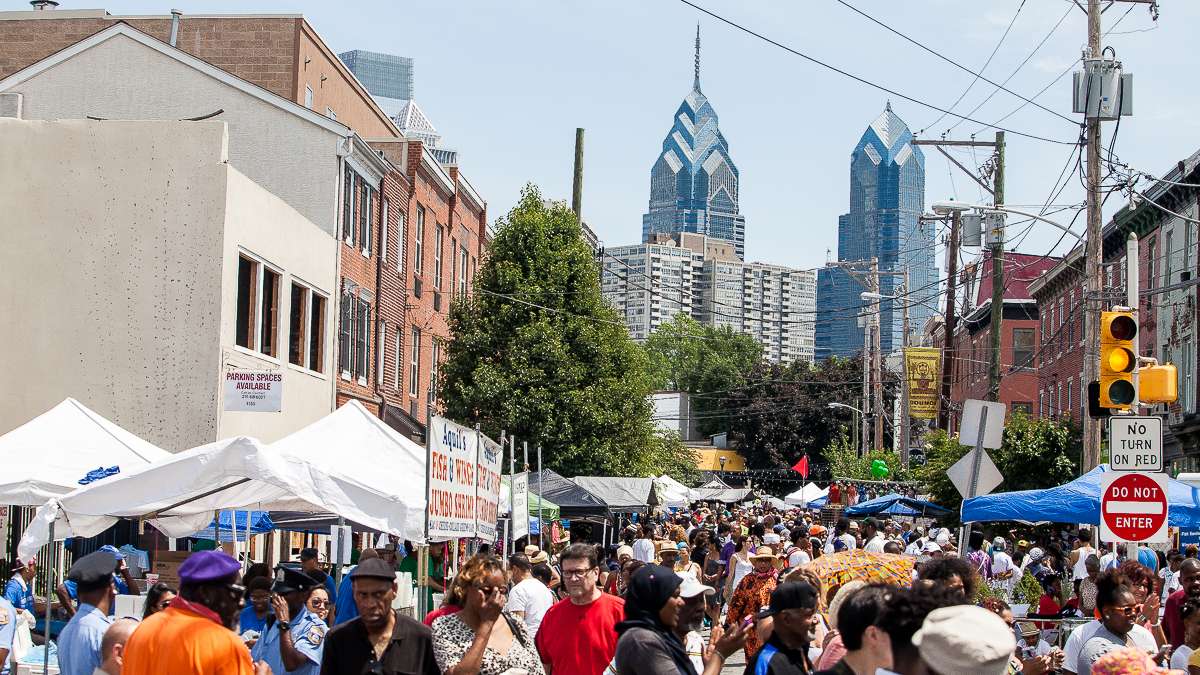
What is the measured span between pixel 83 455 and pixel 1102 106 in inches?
582

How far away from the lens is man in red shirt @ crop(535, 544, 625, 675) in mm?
8820

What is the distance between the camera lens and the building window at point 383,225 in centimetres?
3584

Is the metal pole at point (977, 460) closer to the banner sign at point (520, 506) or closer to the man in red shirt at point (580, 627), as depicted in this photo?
the banner sign at point (520, 506)

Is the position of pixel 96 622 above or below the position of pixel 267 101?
below

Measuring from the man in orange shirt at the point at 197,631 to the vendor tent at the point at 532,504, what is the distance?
13556 mm

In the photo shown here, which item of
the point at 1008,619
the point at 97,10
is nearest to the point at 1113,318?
the point at 1008,619

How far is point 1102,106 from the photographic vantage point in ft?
70.8

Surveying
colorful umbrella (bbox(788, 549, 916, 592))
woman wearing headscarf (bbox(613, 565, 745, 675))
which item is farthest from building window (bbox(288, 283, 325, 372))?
woman wearing headscarf (bbox(613, 565, 745, 675))

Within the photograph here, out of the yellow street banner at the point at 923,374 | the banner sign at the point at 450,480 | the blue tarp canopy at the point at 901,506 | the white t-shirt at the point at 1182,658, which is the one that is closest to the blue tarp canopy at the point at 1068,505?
the banner sign at the point at 450,480

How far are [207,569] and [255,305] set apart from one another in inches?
832

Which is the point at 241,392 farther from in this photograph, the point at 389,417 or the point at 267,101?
the point at 389,417

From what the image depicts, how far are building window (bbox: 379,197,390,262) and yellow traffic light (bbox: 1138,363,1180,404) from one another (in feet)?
75.2

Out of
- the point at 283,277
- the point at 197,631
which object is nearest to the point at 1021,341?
the point at 283,277

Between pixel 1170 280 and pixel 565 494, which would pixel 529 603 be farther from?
pixel 1170 280
